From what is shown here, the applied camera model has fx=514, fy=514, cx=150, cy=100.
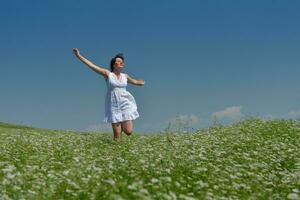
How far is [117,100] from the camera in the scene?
53.6ft

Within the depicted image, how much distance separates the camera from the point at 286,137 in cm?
1791

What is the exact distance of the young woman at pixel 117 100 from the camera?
1627 centimetres

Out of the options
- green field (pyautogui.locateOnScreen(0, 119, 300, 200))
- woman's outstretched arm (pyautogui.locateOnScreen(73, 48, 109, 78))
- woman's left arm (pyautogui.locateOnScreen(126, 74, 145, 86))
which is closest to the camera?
green field (pyautogui.locateOnScreen(0, 119, 300, 200))

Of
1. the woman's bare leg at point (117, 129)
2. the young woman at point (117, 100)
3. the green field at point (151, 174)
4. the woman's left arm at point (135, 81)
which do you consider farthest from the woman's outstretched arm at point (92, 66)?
the green field at point (151, 174)

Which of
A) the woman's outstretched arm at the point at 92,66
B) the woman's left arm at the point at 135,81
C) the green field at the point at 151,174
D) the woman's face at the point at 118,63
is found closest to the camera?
the green field at the point at 151,174

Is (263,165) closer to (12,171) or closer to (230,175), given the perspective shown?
(230,175)

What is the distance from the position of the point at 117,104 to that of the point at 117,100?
5.0 inches

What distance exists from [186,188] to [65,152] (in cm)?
579

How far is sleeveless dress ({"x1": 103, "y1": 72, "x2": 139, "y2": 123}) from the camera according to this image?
16297 mm

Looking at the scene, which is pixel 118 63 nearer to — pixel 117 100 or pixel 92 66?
pixel 92 66

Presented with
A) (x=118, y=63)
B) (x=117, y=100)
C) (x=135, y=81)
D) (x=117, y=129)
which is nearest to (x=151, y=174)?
(x=117, y=129)

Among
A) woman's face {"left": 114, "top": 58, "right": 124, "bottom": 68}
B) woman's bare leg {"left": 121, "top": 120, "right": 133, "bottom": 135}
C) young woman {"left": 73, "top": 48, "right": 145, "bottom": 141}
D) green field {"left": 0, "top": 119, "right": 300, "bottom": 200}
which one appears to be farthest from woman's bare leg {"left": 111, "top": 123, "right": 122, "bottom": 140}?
woman's face {"left": 114, "top": 58, "right": 124, "bottom": 68}

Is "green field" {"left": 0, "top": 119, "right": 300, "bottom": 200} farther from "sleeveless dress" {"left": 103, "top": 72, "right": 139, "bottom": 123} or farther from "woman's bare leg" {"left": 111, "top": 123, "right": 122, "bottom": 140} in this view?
"sleeveless dress" {"left": 103, "top": 72, "right": 139, "bottom": 123}

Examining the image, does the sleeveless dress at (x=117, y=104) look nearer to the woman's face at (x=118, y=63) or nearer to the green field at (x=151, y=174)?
the woman's face at (x=118, y=63)
